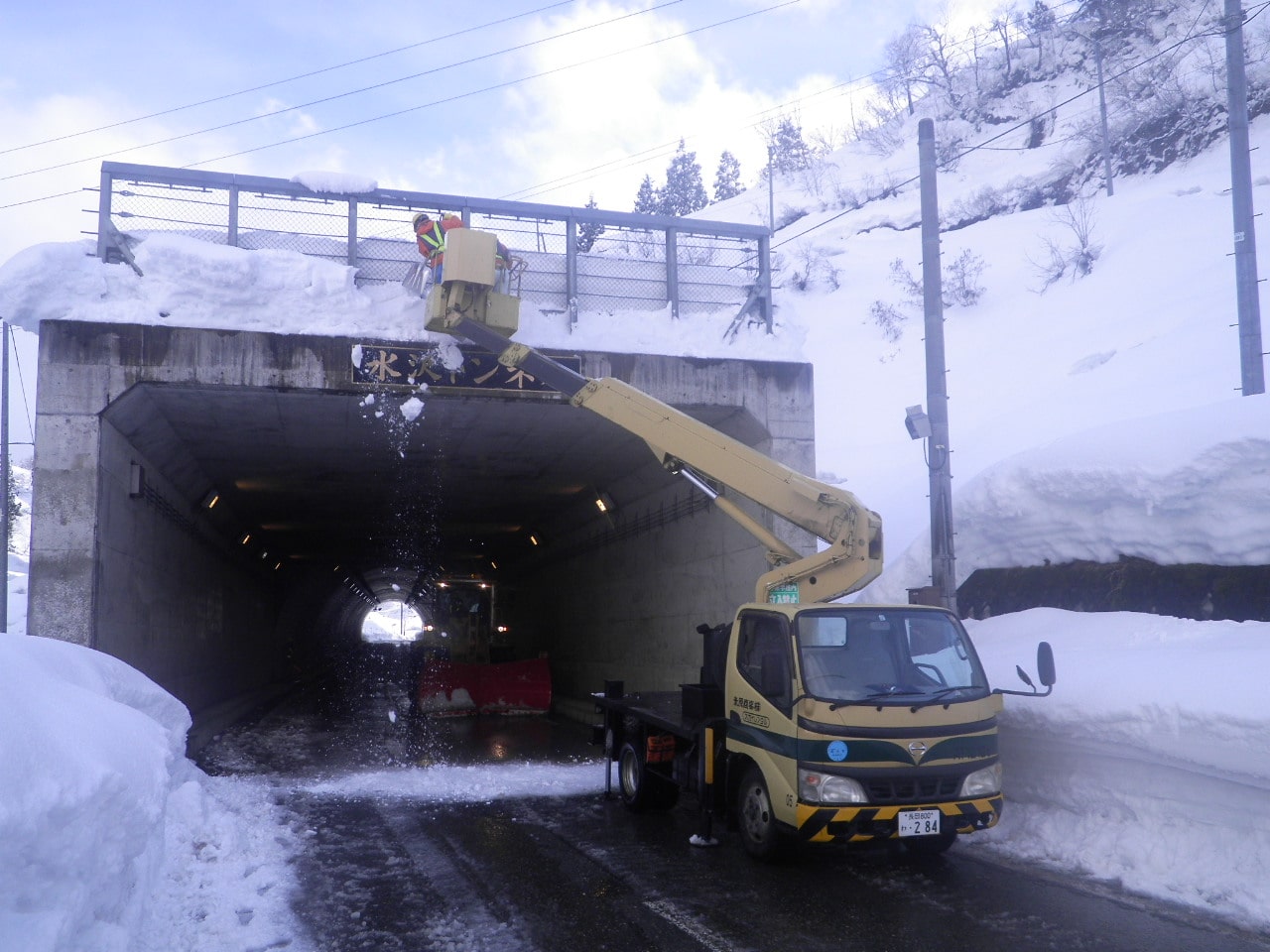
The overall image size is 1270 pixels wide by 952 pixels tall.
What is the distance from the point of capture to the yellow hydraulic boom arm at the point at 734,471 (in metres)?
10.0

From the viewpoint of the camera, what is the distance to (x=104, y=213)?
1313 centimetres

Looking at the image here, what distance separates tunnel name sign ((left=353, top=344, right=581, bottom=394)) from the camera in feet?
44.9

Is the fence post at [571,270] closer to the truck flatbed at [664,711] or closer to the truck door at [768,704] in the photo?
the truck flatbed at [664,711]

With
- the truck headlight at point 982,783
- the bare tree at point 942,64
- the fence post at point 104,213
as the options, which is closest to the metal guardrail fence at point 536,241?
the fence post at point 104,213

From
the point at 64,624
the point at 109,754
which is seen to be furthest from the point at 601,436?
the point at 109,754

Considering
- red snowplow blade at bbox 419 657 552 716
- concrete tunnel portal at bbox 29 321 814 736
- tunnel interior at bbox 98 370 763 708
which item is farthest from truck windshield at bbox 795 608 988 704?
red snowplow blade at bbox 419 657 552 716

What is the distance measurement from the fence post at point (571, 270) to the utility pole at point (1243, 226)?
8.63m

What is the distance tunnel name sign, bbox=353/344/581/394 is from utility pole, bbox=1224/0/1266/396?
8.73 metres

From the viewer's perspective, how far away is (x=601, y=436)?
17438 millimetres

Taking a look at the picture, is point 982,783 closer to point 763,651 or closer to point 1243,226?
point 763,651

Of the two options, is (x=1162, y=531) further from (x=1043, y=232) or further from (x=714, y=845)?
(x=1043, y=232)

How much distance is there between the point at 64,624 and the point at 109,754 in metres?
8.13

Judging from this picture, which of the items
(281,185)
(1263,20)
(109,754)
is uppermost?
(1263,20)

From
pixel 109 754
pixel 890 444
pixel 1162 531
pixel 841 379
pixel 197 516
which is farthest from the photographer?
pixel 841 379
